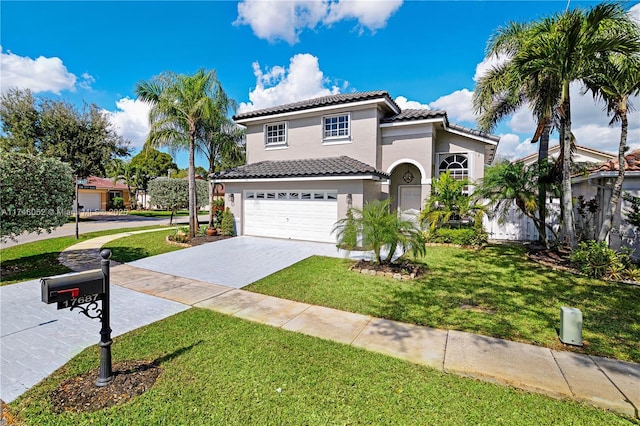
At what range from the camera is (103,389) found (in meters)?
3.42

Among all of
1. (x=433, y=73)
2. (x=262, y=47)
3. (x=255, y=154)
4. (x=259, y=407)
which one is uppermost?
(x=262, y=47)

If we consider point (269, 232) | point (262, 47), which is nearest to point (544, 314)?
point (269, 232)

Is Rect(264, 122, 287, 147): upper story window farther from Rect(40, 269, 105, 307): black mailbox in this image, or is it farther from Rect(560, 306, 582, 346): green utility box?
Rect(560, 306, 582, 346): green utility box

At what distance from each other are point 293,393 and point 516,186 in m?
11.5

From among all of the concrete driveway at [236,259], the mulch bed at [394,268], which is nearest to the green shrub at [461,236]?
the mulch bed at [394,268]

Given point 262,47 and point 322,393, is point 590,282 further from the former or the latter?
point 262,47

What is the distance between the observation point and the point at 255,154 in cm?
1770

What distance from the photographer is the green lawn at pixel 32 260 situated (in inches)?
334

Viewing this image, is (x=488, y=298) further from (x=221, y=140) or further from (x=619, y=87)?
(x=221, y=140)

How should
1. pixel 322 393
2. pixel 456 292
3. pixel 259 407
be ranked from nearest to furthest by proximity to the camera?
1. pixel 259 407
2. pixel 322 393
3. pixel 456 292

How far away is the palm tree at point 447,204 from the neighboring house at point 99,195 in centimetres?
4035

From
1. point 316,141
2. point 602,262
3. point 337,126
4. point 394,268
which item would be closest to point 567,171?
point 602,262

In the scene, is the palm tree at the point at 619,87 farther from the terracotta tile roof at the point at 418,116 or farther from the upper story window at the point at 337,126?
the upper story window at the point at 337,126

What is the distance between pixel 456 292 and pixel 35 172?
1209 centimetres
